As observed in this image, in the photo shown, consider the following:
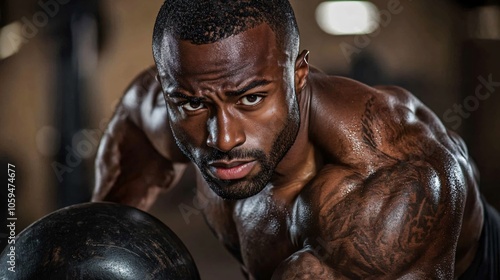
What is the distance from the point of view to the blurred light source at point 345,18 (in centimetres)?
701

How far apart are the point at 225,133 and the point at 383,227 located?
420 millimetres

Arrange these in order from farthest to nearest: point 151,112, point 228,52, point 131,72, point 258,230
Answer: point 131,72, point 151,112, point 258,230, point 228,52

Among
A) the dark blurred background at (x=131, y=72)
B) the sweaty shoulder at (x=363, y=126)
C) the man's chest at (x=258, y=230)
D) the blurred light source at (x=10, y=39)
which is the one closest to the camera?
the sweaty shoulder at (x=363, y=126)

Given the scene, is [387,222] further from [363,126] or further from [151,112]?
[151,112]

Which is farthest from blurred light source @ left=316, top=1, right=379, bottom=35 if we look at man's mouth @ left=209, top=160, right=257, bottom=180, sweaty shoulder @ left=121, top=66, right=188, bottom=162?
man's mouth @ left=209, top=160, right=257, bottom=180

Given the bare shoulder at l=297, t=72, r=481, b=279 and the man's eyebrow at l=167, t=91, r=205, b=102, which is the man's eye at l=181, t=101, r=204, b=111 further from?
the bare shoulder at l=297, t=72, r=481, b=279

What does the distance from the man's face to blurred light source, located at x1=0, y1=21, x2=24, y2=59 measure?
4.60 m

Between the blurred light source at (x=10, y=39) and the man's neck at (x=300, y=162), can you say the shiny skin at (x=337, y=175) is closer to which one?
the man's neck at (x=300, y=162)

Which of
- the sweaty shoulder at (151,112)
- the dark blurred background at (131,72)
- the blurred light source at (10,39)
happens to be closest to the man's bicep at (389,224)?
the sweaty shoulder at (151,112)

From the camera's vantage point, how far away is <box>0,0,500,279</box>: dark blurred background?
516cm

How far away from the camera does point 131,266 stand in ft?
5.85

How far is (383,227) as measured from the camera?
5.81 ft

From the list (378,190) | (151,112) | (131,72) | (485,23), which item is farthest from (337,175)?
(485,23)

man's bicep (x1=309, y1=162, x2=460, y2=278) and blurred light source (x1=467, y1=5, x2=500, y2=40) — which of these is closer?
man's bicep (x1=309, y1=162, x2=460, y2=278)
